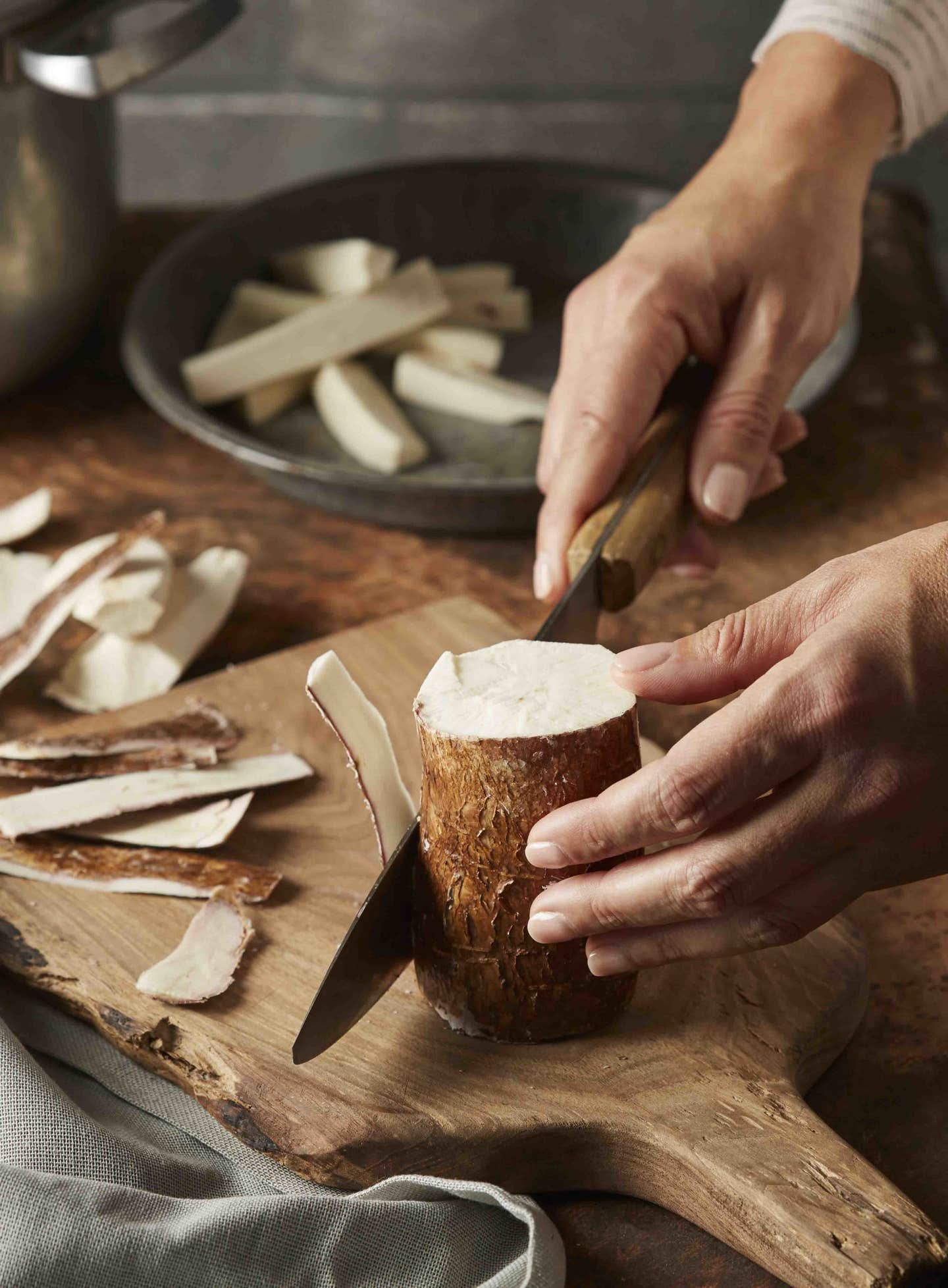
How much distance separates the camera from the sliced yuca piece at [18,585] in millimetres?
2020

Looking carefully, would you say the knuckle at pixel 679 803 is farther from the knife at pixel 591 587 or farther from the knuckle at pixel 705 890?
the knife at pixel 591 587

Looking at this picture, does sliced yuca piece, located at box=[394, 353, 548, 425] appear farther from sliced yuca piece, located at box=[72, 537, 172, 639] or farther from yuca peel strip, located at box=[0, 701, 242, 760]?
yuca peel strip, located at box=[0, 701, 242, 760]

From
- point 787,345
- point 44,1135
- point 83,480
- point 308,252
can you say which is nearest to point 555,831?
point 44,1135

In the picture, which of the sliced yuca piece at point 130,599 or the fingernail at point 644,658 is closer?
the fingernail at point 644,658

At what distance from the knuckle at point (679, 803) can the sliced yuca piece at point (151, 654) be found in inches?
35.1

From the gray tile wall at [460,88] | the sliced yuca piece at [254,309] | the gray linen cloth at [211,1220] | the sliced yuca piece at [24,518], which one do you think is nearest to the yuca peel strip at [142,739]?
the gray linen cloth at [211,1220]

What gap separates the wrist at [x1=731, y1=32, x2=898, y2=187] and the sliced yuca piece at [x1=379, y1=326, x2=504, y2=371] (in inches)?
27.6

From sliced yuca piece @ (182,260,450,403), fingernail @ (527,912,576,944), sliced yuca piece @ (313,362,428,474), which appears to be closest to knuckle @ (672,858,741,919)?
fingernail @ (527,912,576,944)

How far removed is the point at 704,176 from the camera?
1.96 metres

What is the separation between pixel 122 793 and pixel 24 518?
81 cm

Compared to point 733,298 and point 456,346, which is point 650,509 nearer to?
point 733,298

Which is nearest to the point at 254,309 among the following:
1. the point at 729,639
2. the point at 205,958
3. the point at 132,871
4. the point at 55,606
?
the point at 55,606

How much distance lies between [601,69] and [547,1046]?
3.36 m

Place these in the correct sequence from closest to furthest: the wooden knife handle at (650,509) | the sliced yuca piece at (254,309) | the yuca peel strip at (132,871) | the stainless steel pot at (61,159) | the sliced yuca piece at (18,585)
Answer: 1. the yuca peel strip at (132,871)
2. the wooden knife handle at (650,509)
3. the sliced yuca piece at (18,585)
4. the stainless steel pot at (61,159)
5. the sliced yuca piece at (254,309)
